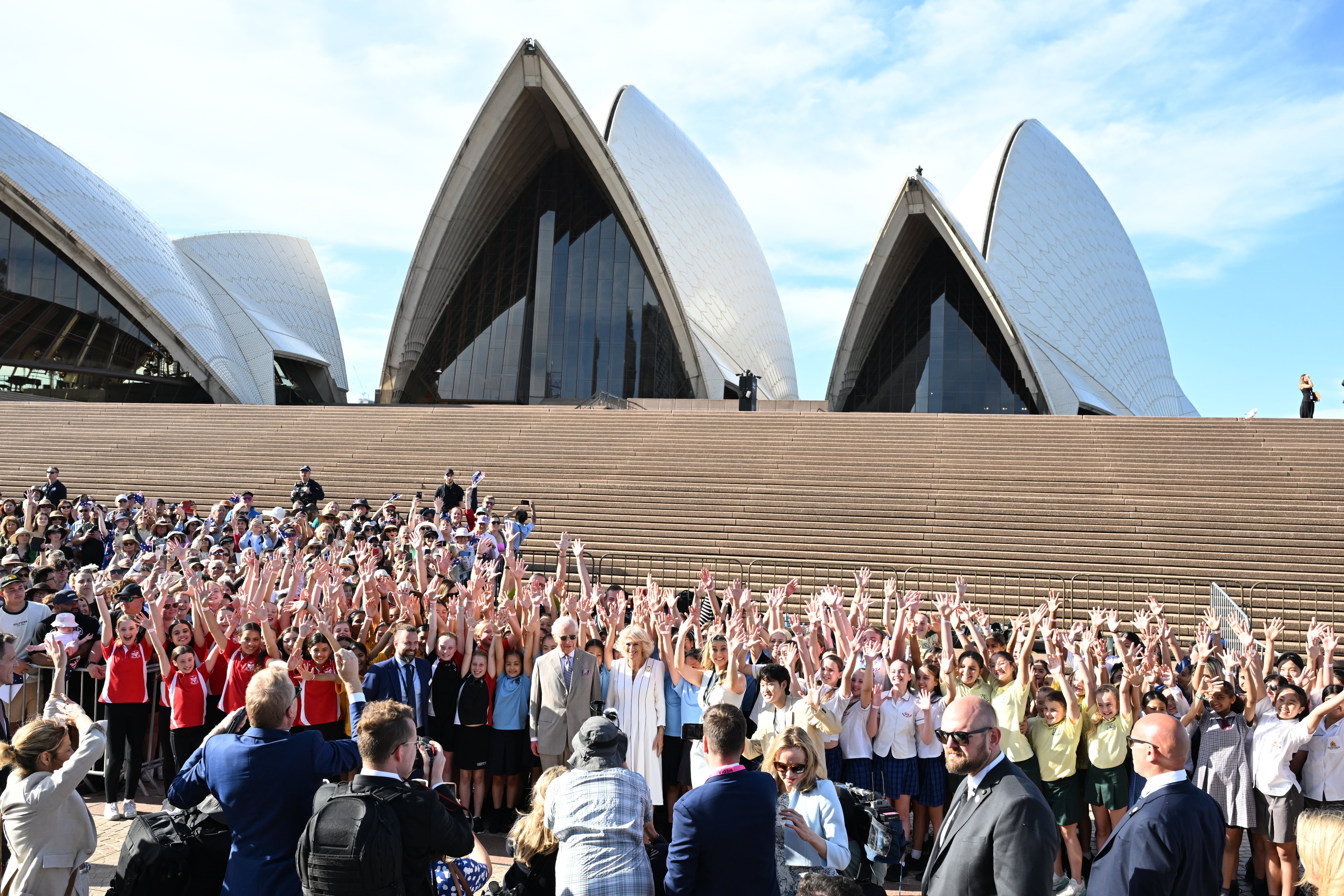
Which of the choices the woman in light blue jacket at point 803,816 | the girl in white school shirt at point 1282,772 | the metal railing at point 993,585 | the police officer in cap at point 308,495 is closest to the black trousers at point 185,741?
the woman in light blue jacket at point 803,816

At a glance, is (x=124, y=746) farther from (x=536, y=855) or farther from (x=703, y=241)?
(x=703, y=241)

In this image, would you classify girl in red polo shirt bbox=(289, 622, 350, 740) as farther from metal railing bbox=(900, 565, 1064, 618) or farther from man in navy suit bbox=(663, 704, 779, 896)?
metal railing bbox=(900, 565, 1064, 618)

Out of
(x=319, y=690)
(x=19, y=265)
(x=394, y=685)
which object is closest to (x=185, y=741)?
(x=319, y=690)

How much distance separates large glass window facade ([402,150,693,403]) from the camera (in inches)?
1151

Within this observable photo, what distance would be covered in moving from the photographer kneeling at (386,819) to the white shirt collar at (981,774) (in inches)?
55.1

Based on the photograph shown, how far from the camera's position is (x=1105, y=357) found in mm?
30109

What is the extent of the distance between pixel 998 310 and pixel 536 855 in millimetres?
25843

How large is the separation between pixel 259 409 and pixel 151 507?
8.26 meters

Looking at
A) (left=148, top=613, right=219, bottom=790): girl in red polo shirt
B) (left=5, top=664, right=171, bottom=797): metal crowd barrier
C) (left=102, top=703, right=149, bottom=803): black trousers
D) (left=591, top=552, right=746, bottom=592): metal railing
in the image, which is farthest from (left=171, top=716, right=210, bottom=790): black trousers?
(left=591, top=552, right=746, bottom=592): metal railing

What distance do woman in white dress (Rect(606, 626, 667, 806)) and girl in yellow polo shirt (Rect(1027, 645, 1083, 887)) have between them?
1.92 meters

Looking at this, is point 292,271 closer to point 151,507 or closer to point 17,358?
point 17,358

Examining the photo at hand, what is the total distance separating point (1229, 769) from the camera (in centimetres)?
474

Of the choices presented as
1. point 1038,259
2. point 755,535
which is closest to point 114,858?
point 755,535

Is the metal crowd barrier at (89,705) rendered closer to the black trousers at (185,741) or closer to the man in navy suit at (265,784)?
the black trousers at (185,741)
